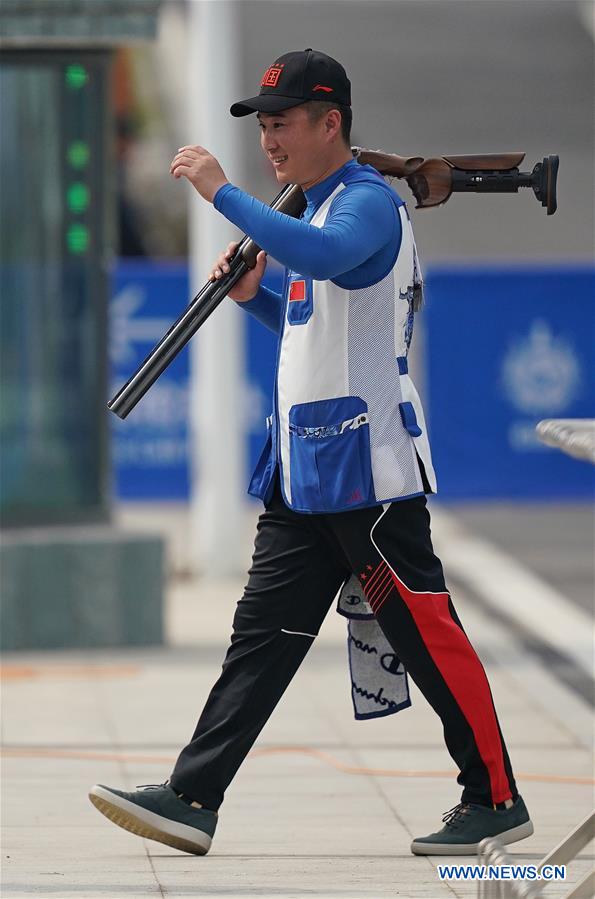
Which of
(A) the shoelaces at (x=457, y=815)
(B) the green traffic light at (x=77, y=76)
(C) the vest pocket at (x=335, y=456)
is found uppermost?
(B) the green traffic light at (x=77, y=76)

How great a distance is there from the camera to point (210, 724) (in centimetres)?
490

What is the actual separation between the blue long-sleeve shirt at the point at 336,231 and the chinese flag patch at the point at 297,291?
12cm

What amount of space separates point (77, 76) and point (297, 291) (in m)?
4.34

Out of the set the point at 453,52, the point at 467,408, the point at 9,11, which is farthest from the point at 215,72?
the point at 453,52

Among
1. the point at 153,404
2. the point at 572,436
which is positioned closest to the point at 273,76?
the point at 572,436

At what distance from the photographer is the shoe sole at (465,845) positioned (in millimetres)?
4895

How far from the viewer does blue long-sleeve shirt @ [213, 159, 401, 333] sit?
449 centimetres

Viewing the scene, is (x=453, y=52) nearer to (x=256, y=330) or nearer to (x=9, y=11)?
(x=256, y=330)

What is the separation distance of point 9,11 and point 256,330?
650 cm

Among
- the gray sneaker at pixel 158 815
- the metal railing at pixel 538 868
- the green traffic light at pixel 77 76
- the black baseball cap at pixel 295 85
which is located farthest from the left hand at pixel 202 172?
the green traffic light at pixel 77 76

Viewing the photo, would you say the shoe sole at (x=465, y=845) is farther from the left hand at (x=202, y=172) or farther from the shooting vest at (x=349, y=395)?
the left hand at (x=202, y=172)

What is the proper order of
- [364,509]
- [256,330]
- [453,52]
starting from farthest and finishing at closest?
[453,52] < [256,330] < [364,509]

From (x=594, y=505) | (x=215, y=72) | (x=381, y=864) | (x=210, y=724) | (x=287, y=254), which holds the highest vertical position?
(x=215, y=72)

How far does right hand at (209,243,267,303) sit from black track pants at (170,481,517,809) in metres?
0.53
